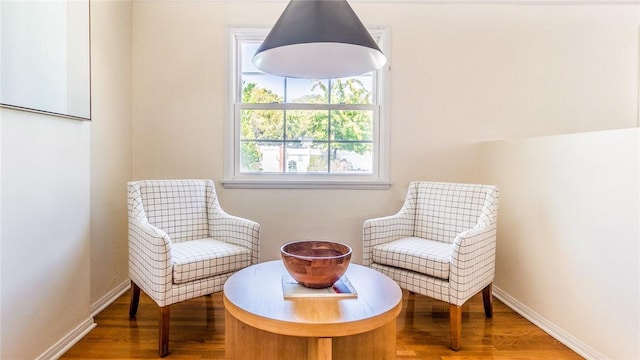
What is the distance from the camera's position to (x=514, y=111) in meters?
2.84

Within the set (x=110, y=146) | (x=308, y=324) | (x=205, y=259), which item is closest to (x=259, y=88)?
(x=110, y=146)

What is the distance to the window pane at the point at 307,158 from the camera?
9.59 ft

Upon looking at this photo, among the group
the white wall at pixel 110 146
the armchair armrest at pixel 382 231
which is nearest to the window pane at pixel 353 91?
the armchair armrest at pixel 382 231

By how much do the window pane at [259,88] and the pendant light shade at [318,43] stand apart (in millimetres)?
970

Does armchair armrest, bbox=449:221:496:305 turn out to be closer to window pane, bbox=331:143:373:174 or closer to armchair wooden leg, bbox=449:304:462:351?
armchair wooden leg, bbox=449:304:462:351

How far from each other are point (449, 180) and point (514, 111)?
755 mm

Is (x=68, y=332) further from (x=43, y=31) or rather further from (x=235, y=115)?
Answer: (x=235, y=115)

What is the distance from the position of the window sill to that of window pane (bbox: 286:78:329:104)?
2.21 ft

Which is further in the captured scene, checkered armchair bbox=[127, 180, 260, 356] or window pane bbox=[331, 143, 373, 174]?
window pane bbox=[331, 143, 373, 174]

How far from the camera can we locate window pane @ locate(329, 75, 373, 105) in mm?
2916

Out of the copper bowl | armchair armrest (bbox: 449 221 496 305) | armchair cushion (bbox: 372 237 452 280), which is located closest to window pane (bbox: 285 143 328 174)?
armchair cushion (bbox: 372 237 452 280)

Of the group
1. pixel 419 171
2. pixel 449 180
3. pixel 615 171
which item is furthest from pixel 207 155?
pixel 615 171

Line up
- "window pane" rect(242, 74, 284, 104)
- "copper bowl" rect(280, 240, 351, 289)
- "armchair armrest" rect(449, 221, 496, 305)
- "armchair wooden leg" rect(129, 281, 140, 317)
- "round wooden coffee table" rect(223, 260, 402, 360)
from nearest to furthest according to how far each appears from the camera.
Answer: "round wooden coffee table" rect(223, 260, 402, 360), "copper bowl" rect(280, 240, 351, 289), "armchair armrest" rect(449, 221, 496, 305), "armchair wooden leg" rect(129, 281, 140, 317), "window pane" rect(242, 74, 284, 104)

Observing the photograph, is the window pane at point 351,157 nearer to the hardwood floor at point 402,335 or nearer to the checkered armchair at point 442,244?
the checkered armchair at point 442,244
